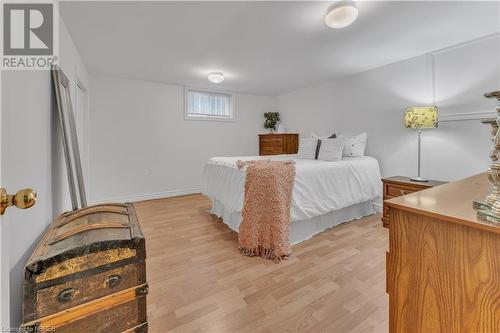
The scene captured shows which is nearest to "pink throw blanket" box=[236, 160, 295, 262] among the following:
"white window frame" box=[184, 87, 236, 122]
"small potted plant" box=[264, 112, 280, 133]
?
"white window frame" box=[184, 87, 236, 122]

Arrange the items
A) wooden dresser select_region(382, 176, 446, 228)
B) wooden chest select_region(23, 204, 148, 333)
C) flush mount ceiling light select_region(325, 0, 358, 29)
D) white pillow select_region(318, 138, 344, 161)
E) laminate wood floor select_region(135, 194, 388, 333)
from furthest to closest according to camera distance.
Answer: white pillow select_region(318, 138, 344, 161)
wooden dresser select_region(382, 176, 446, 228)
flush mount ceiling light select_region(325, 0, 358, 29)
laminate wood floor select_region(135, 194, 388, 333)
wooden chest select_region(23, 204, 148, 333)

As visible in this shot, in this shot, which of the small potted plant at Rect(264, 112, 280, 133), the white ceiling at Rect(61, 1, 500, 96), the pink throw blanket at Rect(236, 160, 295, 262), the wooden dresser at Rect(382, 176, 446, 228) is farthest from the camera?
the small potted plant at Rect(264, 112, 280, 133)

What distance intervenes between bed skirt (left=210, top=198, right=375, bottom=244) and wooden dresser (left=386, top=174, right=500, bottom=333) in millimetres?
1632

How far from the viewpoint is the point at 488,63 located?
8.10 feet

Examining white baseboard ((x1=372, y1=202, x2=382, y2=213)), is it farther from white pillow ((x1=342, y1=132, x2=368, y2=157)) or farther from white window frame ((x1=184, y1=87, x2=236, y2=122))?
white window frame ((x1=184, y1=87, x2=236, y2=122))

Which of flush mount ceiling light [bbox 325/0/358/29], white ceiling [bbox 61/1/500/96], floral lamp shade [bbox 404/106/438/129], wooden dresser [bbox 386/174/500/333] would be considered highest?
white ceiling [bbox 61/1/500/96]

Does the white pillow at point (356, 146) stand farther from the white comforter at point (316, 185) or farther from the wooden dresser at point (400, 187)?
the wooden dresser at point (400, 187)

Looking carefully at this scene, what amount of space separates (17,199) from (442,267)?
4.00 feet

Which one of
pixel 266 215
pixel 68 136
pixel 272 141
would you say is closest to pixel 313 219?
pixel 266 215

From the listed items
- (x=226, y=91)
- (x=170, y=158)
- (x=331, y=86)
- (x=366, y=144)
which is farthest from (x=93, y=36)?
(x=366, y=144)

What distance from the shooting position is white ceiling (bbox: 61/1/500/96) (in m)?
1.96

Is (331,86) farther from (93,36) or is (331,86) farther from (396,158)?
(93,36)

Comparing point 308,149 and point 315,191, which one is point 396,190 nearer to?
point 315,191

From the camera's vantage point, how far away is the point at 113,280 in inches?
35.7
